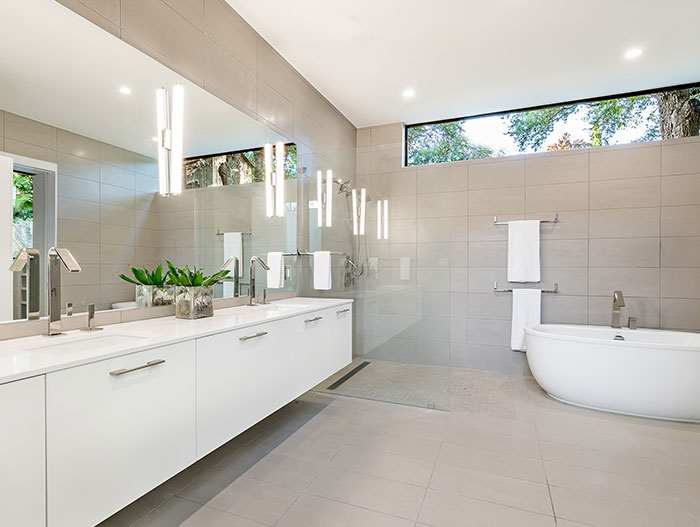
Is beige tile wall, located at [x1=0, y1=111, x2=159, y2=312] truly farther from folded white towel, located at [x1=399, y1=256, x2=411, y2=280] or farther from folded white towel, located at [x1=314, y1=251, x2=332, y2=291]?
→ folded white towel, located at [x1=399, y1=256, x2=411, y2=280]

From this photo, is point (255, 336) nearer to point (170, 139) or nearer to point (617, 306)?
point (170, 139)

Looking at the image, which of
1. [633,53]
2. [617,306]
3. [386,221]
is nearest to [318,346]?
[386,221]

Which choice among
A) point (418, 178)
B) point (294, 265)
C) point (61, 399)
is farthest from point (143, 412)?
point (418, 178)

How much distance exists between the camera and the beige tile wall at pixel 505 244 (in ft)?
9.98

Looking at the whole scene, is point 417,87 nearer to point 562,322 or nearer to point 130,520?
point 562,322

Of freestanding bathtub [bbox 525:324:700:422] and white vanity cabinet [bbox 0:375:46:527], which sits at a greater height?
white vanity cabinet [bbox 0:375:46:527]

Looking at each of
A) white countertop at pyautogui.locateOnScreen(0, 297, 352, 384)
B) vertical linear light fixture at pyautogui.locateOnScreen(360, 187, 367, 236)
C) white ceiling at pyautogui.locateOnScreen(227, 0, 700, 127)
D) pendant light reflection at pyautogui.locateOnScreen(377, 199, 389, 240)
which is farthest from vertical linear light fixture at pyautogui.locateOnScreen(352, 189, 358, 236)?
white countertop at pyautogui.locateOnScreen(0, 297, 352, 384)

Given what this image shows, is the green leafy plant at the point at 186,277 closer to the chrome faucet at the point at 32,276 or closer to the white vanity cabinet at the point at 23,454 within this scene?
the chrome faucet at the point at 32,276

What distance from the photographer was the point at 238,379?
1711mm

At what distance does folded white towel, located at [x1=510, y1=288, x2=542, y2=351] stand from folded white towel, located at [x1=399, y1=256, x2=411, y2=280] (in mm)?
1269

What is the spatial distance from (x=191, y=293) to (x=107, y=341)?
47 centimetres

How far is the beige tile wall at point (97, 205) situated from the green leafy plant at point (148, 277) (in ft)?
0.10

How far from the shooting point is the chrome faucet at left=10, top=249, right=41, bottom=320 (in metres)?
1.36

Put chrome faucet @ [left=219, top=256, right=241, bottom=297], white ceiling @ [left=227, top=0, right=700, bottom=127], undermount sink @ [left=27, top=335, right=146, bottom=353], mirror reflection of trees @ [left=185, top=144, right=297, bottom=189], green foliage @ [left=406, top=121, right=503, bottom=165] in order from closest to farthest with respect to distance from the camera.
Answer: undermount sink @ [left=27, top=335, right=146, bottom=353] < mirror reflection of trees @ [left=185, top=144, right=297, bottom=189] < white ceiling @ [left=227, top=0, right=700, bottom=127] < chrome faucet @ [left=219, top=256, right=241, bottom=297] < green foliage @ [left=406, top=121, right=503, bottom=165]
